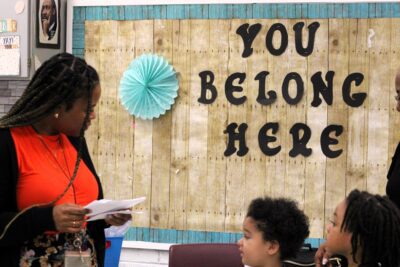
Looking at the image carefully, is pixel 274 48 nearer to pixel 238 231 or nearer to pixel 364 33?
pixel 364 33

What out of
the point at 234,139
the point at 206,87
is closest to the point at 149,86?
the point at 206,87

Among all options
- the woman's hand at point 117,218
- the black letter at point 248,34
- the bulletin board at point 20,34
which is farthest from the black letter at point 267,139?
the woman's hand at point 117,218

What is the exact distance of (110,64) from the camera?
6.29 metres

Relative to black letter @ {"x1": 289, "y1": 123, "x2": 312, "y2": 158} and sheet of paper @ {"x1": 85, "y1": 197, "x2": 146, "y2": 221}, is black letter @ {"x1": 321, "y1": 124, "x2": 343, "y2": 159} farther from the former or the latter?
sheet of paper @ {"x1": 85, "y1": 197, "x2": 146, "y2": 221}

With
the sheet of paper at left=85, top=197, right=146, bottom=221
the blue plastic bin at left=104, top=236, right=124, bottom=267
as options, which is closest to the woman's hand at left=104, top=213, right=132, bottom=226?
the sheet of paper at left=85, top=197, right=146, bottom=221

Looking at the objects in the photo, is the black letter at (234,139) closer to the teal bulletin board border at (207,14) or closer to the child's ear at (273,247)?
the teal bulletin board border at (207,14)

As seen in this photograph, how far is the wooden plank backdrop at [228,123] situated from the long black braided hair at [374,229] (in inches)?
99.5

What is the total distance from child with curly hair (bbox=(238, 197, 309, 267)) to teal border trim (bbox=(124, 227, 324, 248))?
2.30 m

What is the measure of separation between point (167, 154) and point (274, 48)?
114 cm

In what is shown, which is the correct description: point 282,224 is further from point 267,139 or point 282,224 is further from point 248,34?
point 248,34

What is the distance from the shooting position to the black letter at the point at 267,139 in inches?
232

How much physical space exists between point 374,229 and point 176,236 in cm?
315

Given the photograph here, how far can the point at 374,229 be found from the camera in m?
3.17

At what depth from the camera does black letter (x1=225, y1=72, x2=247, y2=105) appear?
A: 234 inches
